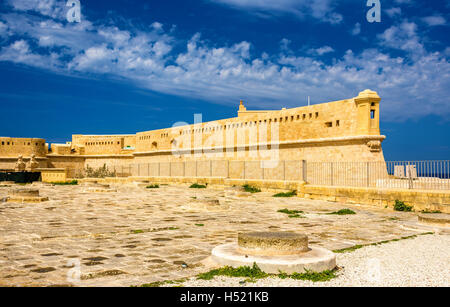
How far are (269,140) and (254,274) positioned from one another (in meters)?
20.0

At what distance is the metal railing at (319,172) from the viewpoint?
12.6 meters

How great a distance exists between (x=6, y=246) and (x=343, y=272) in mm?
5305

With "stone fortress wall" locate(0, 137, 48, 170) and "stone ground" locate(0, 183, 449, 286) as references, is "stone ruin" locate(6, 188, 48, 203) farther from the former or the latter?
"stone fortress wall" locate(0, 137, 48, 170)

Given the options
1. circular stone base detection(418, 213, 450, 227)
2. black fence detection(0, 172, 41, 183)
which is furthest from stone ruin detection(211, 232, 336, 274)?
black fence detection(0, 172, 41, 183)

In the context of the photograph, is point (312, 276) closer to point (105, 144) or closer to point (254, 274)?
point (254, 274)

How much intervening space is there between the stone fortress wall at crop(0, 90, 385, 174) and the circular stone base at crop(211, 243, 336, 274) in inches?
585

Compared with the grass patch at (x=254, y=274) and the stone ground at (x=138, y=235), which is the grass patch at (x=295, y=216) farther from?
the grass patch at (x=254, y=274)

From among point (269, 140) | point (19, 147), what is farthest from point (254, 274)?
point (19, 147)

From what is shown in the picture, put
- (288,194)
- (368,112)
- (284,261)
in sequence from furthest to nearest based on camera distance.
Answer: (368,112) → (288,194) → (284,261)

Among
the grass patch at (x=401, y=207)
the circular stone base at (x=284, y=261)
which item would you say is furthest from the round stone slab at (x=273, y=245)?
the grass patch at (x=401, y=207)

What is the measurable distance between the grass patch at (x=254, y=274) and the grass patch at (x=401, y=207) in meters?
8.62

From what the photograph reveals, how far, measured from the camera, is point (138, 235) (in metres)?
7.41

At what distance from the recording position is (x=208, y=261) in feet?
16.7
